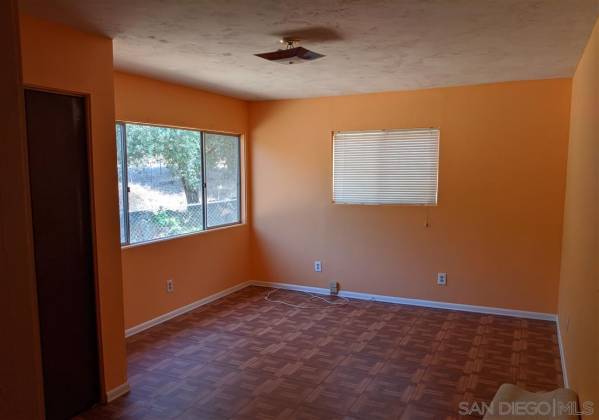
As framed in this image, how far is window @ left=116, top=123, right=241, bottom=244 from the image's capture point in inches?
157

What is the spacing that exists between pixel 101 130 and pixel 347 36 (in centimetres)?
165

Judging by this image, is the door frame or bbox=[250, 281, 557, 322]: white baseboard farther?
bbox=[250, 281, 557, 322]: white baseboard

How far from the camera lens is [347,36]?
108 inches

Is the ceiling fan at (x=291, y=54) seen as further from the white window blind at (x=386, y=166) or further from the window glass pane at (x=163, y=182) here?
the white window blind at (x=386, y=166)

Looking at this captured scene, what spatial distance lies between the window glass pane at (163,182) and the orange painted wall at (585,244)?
3480mm

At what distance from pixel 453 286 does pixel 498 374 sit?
1543 millimetres

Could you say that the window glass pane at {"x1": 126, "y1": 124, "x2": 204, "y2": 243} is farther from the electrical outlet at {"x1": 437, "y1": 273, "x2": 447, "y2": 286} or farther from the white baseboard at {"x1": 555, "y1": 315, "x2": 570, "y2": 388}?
the white baseboard at {"x1": 555, "y1": 315, "x2": 570, "y2": 388}

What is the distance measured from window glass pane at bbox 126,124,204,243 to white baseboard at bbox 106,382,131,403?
1.43 m

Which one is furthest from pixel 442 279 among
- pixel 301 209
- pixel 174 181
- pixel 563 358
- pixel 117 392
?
pixel 117 392

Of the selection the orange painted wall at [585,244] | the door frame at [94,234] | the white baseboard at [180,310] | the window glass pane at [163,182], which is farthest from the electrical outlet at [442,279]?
the door frame at [94,234]

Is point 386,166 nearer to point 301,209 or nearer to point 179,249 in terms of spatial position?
point 301,209

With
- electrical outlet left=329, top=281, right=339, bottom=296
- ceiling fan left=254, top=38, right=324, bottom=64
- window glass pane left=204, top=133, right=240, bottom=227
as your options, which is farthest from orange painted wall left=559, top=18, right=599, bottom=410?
window glass pane left=204, top=133, right=240, bottom=227

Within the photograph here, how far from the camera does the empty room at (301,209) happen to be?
7.73 ft

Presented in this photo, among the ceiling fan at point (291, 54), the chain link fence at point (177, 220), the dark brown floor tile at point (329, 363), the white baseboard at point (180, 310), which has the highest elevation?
the ceiling fan at point (291, 54)
